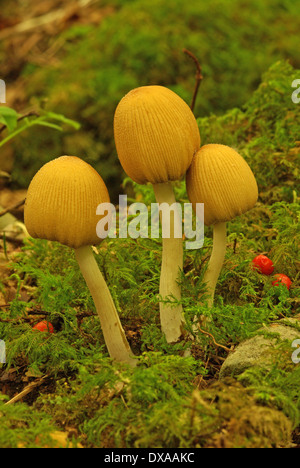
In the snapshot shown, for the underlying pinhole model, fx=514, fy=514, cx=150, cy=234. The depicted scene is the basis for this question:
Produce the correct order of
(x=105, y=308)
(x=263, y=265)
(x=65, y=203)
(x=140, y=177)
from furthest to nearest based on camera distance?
(x=263, y=265)
(x=105, y=308)
(x=140, y=177)
(x=65, y=203)

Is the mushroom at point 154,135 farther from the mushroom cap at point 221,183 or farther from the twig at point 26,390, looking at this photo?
the twig at point 26,390

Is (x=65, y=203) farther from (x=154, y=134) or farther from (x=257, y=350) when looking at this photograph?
(x=257, y=350)

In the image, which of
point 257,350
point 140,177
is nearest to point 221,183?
point 140,177

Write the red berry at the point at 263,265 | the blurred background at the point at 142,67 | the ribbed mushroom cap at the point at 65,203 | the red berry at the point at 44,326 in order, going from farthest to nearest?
the blurred background at the point at 142,67 < the red berry at the point at 263,265 < the red berry at the point at 44,326 < the ribbed mushroom cap at the point at 65,203

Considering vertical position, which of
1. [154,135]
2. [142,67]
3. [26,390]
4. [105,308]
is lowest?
[26,390]

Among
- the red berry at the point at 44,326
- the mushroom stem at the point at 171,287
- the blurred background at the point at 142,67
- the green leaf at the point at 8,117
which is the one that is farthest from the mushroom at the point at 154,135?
the blurred background at the point at 142,67
